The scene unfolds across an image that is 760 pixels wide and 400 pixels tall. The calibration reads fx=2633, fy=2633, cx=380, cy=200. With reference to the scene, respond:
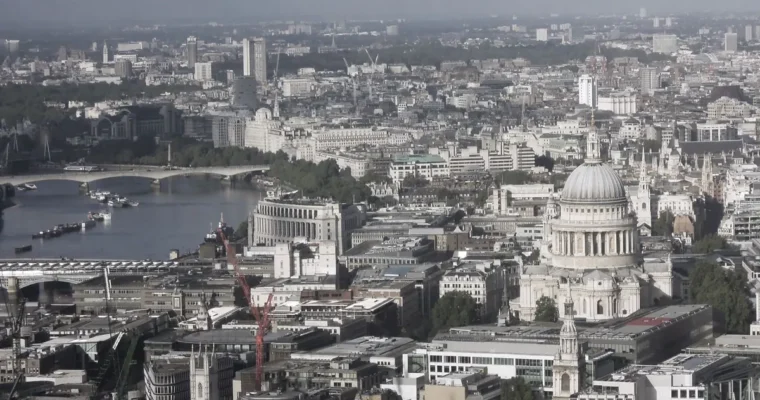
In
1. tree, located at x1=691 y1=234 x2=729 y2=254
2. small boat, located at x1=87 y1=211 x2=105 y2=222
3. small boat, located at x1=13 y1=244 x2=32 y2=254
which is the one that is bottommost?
small boat, located at x1=87 y1=211 x2=105 y2=222

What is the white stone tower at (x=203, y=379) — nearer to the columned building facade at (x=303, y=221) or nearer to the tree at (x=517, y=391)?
the tree at (x=517, y=391)

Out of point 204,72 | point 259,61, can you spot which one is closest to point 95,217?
point 204,72

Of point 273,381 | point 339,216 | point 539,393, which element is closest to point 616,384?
point 539,393

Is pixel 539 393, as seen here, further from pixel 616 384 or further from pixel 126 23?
pixel 126 23

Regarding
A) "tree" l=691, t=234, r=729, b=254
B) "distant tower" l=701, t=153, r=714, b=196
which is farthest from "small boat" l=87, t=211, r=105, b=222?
"tree" l=691, t=234, r=729, b=254

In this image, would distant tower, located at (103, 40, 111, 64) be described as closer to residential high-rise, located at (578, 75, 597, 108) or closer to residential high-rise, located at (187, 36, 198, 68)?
residential high-rise, located at (187, 36, 198, 68)

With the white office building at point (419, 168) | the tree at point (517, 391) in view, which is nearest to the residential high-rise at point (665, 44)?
the white office building at point (419, 168)
